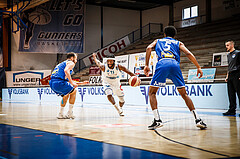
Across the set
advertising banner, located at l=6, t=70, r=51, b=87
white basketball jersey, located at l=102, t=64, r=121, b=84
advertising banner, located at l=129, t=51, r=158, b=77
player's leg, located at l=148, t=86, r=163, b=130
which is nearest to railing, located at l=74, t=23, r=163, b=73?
advertising banner, located at l=6, t=70, r=51, b=87

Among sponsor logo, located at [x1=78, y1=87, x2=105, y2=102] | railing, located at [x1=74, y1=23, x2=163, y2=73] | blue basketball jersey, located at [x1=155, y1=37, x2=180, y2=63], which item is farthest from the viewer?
railing, located at [x1=74, y1=23, x2=163, y2=73]

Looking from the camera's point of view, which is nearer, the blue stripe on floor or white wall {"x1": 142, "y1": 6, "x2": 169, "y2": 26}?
the blue stripe on floor

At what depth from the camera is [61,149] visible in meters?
3.98

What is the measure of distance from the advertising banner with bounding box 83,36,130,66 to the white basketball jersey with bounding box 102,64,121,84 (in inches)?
736

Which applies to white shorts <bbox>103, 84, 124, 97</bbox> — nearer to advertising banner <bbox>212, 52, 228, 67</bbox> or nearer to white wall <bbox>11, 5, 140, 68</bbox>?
advertising banner <bbox>212, 52, 228, 67</bbox>

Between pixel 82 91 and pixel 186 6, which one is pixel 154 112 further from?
pixel 186 6

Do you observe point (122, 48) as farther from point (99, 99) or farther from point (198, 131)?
point (198, 131)

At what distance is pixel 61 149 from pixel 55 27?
71.9 ft

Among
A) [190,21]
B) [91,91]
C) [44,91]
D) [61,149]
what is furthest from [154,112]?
[190,21]

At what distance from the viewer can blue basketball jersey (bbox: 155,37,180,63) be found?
6156 mm

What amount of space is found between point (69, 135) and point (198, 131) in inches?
83.0

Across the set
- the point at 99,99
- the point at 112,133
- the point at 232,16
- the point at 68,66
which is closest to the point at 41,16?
the point at 99,99

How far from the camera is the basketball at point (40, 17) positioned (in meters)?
24.4

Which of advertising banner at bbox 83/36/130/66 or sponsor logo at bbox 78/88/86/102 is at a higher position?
advertising banner at bbox 83/36/130/66
